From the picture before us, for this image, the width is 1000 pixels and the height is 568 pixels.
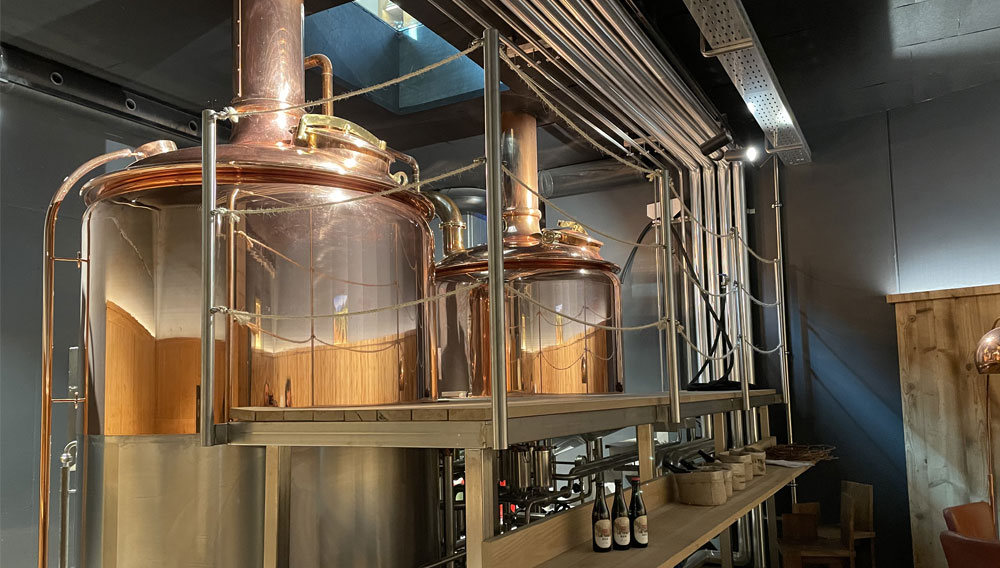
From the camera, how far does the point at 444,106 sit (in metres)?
5.71

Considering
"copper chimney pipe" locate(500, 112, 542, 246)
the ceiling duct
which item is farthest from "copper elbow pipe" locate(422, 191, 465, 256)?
the ceiling duct

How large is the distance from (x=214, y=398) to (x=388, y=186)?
103cm

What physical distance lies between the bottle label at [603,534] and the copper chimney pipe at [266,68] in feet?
6.32

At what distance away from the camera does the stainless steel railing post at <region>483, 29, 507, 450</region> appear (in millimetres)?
2076

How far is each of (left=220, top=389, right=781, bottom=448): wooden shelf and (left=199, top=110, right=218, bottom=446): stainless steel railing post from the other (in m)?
0.07

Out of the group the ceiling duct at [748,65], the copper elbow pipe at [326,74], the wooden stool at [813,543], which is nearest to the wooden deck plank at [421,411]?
the copper elbow pipe at [326,74]

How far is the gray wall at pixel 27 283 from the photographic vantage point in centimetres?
440

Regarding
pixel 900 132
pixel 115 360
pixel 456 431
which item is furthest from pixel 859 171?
pixel 115 360

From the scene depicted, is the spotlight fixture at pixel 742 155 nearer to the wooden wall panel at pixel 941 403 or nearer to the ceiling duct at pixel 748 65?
the ceiling duct at pixel 748 65

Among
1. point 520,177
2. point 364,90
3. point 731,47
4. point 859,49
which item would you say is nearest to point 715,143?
point 859,49

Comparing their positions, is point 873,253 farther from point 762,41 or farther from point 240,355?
point 240,355

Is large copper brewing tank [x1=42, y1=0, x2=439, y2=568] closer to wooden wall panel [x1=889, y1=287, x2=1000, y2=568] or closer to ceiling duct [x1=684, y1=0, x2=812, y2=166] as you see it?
ceiling duct [x1=684, y1=0, x2=812, y2=166]

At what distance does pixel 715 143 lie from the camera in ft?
17.1

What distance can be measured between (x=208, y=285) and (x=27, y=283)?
2609mm
